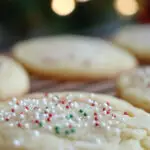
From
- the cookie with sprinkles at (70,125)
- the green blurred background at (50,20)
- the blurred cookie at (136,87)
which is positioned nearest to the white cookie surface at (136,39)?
the green blurred background at (50,20)

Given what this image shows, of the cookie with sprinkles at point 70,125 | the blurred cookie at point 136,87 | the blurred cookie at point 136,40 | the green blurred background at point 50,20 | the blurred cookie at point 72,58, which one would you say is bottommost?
Answer: the cookie with sprinkles at point 70,125

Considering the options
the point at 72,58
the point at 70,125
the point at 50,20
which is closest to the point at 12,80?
the point at 72,58

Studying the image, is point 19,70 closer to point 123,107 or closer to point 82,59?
point 82,59

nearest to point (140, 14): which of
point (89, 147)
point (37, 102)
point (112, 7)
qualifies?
point (112, 7)

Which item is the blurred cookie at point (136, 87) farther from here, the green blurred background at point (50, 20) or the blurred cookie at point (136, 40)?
the green blurred background at point (50, 20)

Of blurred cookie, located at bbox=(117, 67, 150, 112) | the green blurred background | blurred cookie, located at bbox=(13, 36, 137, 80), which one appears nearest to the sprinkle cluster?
blurred cookie, located at bbox=(117, 67, 150, 112)
